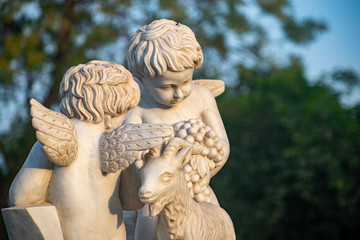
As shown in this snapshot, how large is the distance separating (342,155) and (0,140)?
6.62 metres

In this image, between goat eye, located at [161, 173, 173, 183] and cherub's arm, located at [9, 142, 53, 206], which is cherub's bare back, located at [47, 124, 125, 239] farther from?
goat eye, located at [161, 173, 173, 183]

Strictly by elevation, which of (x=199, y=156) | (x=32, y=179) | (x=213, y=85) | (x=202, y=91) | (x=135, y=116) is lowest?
(x=32, y=179)

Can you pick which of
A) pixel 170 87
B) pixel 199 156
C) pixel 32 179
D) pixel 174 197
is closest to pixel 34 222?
pixel 32 179

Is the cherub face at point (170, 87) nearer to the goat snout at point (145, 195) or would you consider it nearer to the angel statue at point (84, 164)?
the angel statue at point (84, 164)

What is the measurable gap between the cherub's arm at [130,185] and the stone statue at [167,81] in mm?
174

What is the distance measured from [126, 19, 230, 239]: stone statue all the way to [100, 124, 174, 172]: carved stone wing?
53 cm

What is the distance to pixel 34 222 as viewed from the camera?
2820 mm

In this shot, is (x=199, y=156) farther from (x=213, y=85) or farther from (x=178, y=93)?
(x=213, y=85)

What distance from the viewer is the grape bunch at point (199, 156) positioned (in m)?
3.47

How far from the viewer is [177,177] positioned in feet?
9.26

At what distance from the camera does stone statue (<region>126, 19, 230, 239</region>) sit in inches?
134

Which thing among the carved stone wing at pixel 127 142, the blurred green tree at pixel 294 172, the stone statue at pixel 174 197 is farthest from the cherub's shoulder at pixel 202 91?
the blurred green tree at pixel 294 172

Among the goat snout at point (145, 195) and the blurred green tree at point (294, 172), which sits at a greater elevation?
the blurred green tree at point (294, 172)

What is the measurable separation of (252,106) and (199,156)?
24.3 feet
